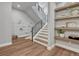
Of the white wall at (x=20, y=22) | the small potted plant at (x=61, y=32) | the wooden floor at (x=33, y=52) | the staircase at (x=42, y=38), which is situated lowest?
the wooden floor at (x=33, y=52)

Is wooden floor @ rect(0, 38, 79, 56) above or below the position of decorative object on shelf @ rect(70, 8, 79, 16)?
below

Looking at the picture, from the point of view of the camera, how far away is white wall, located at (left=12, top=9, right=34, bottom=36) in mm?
5605

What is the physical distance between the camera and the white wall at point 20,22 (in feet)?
18.4

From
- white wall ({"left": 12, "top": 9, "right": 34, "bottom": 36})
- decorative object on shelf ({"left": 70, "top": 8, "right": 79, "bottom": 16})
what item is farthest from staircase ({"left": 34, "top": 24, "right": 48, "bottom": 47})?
white wall ({"left": 12, "top": 9, "right": 34, "bottom": 36})

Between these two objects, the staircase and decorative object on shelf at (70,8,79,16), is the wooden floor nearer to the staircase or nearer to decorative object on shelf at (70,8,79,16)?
the staircase

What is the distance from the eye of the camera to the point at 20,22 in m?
5.93

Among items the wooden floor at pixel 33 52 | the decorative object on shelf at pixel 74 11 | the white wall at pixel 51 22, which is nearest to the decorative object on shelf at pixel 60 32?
the white wall at pixel 51 22

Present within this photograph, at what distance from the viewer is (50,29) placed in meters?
2.87

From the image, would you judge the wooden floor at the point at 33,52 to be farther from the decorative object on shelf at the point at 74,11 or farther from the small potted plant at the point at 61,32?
the decorative object on shelf at the point at 74,11

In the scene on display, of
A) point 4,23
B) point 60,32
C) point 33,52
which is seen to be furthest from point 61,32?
point 4,23

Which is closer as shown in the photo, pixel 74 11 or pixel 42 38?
pixel 74 11

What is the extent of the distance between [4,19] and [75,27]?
8.26 feet

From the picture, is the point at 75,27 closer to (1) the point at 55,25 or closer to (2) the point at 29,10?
(1) the point at 55,25

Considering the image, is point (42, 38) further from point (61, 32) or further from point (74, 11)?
point (74, 11)
